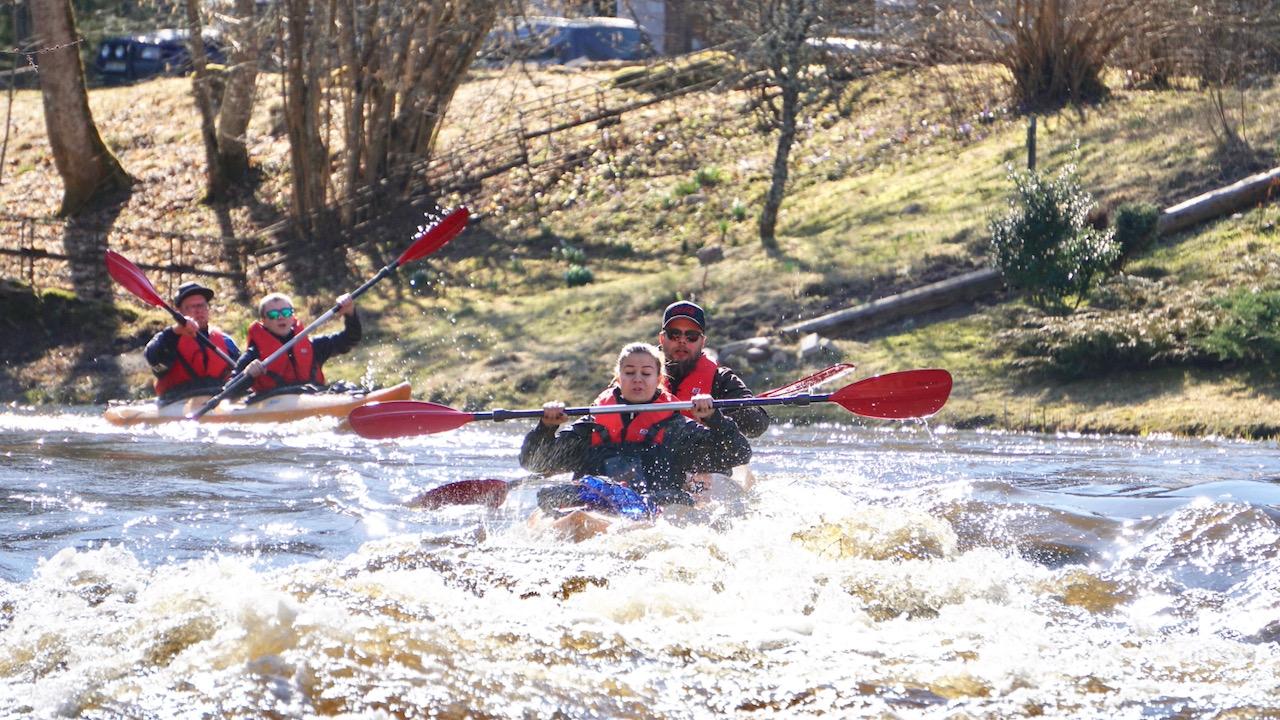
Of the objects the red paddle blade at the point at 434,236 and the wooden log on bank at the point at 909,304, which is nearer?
the red paddle blade at the point at 434,236

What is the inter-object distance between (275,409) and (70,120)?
454 inches

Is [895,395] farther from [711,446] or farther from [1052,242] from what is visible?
[1052,242]

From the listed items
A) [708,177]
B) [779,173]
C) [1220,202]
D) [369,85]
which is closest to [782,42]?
[779,173]

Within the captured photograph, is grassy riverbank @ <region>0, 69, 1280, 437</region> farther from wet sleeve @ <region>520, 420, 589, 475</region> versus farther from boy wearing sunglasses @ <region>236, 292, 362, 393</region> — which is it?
wet sleeve @ <region>520, 420, 589, 475</region>

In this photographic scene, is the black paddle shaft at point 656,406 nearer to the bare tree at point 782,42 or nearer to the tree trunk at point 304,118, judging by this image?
the bare tree at point 782,42

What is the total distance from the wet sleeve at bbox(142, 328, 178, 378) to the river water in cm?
377

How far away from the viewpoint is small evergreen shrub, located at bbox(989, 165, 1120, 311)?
13250mm

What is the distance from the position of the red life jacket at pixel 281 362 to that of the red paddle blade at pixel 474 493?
4931mm

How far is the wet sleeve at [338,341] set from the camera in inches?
532

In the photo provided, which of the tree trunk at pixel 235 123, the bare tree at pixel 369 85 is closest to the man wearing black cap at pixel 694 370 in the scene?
the bare tree at pixel 369 85

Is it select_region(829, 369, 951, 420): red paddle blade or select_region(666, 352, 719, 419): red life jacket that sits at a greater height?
select_region(666, 352, 719, 419): red life jacket

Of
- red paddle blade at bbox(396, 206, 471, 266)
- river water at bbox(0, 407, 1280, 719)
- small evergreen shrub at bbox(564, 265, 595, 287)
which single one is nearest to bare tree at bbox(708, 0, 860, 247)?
small evergreen shrub at bbox(564, 265, 595, 287)

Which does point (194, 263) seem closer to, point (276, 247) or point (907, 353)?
point (276, 247)

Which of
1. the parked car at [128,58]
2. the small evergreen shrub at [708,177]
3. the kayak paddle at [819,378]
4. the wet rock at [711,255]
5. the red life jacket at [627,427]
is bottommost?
the wet rock at [711,255]
